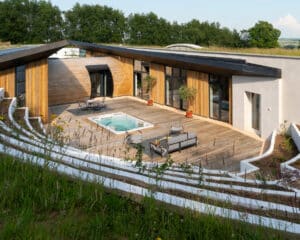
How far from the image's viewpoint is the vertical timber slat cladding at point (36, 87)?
15430 millimetres

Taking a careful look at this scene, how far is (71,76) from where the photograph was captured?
20.2 metres

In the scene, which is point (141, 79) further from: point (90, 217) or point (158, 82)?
point (90, 217)

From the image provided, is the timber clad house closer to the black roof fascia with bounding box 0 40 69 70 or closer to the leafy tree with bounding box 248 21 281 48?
the black roof fascia with bounding box 0 40 69 70

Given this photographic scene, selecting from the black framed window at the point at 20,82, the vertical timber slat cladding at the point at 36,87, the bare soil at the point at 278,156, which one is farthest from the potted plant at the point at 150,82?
the bare soil at the point at 278,156

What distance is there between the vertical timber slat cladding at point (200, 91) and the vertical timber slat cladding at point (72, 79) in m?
6.16

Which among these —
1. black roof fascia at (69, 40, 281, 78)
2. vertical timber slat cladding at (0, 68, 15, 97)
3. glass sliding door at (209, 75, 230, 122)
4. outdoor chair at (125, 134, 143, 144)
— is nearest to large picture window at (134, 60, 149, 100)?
black roof fascia at (69, 40, 281, 78)

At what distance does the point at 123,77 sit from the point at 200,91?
7071mm

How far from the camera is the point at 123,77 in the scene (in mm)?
22719

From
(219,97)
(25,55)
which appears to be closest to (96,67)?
(25,55)

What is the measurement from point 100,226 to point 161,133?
1229 centimetres

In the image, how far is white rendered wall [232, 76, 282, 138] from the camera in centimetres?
1318

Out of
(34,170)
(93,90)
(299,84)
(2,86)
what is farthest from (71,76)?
(34,170)

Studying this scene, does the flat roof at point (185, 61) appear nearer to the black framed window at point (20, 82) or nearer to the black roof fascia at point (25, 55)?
the black roof fascia at point (25, 55)

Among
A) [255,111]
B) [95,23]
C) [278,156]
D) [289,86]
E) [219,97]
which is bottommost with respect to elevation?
[278,156]
